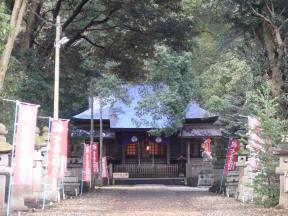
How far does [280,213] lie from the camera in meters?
12.5

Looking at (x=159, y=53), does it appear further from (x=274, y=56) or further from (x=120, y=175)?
(x=274, y=56)

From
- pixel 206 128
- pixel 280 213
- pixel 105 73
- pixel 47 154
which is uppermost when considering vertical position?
pixel 105 73

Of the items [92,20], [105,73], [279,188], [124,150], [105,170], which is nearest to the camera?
[279,188]

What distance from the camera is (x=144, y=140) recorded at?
1510 inches

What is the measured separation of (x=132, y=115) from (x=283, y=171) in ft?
79.0

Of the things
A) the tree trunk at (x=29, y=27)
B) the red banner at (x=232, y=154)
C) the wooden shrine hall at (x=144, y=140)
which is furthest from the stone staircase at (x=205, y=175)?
the tree trunk at (x=29, y=27)

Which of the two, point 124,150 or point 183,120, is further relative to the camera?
point 124,150

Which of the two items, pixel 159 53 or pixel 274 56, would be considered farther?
pixel 159 53

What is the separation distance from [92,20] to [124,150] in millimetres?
15088

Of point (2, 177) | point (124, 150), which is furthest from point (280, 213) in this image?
point (124, 150)

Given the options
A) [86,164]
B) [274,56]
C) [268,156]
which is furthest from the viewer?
[86,164]

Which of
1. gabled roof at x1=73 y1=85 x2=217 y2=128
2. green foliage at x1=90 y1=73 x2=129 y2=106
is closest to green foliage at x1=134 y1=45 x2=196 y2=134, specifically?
gabled roof at x1=73 y1=85 x2=217 y2=128

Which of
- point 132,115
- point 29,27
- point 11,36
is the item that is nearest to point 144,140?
point 132,115

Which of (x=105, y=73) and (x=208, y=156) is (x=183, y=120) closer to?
(x=208, y=156)
